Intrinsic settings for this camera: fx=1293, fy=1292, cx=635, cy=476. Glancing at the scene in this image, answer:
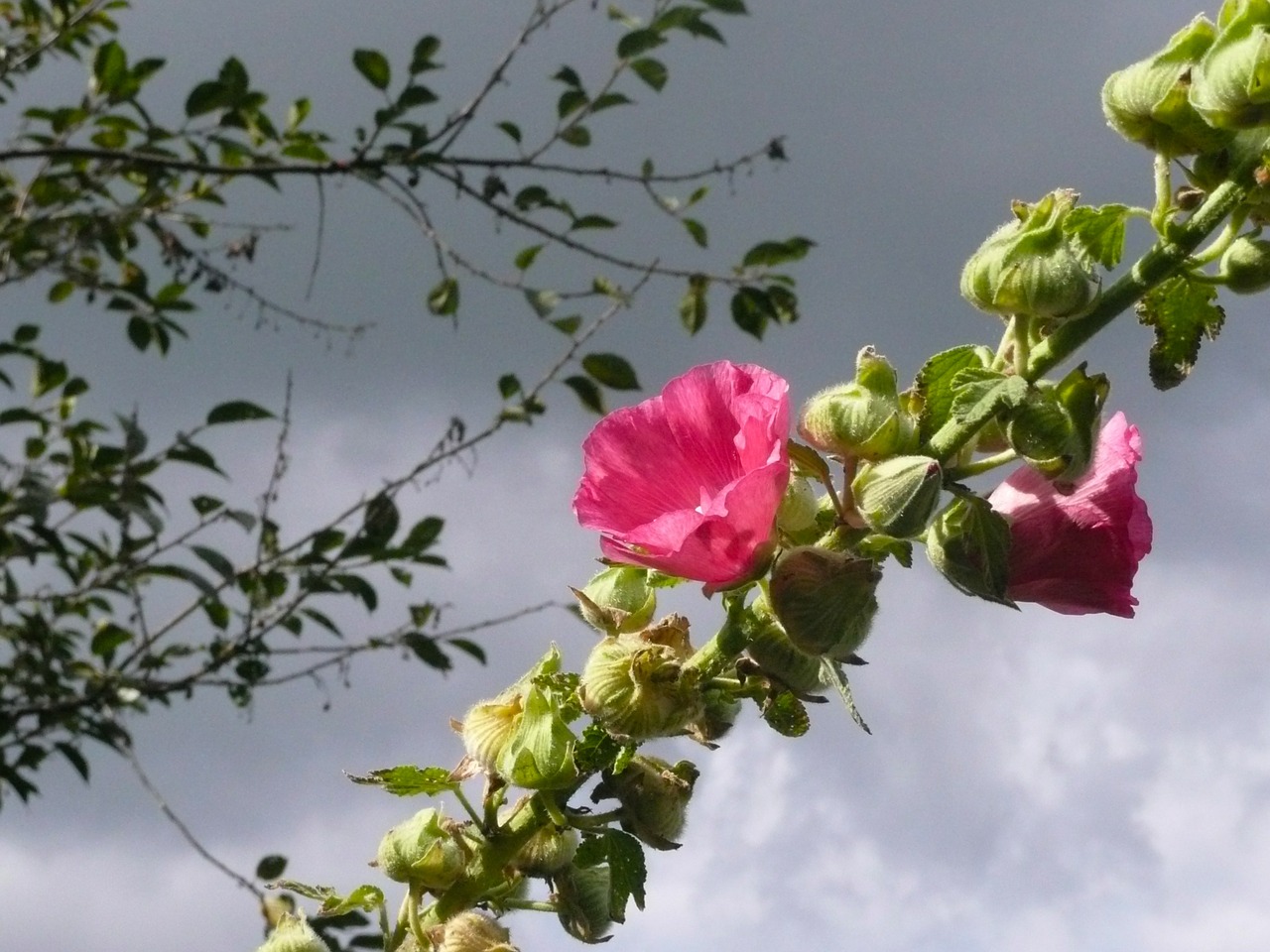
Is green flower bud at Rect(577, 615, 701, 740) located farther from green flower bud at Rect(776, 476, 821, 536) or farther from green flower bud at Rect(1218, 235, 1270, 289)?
green flower bud at Rect(1218, 235, 1270, 289)

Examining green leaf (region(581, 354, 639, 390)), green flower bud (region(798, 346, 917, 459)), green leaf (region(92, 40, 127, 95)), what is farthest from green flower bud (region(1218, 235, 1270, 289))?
green leaf (region(92, 40, 127, 95))

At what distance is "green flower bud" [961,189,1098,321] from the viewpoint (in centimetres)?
80

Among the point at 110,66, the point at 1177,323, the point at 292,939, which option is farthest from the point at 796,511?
the point at 110,66

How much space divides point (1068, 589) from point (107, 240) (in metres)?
3.32

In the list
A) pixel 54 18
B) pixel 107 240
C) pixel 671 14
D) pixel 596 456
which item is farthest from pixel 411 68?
pixel 596 456

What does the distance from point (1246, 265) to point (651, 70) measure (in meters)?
2.76

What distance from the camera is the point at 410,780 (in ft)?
3.12

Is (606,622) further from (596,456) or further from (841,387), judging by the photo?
(841,387)

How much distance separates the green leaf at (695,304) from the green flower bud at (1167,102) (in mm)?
2727

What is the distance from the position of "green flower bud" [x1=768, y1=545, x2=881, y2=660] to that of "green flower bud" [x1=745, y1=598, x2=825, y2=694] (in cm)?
2

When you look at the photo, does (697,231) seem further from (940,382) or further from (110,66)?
(940,382)

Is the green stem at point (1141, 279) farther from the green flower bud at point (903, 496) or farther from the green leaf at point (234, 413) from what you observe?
the green leaf at point (234, 413)

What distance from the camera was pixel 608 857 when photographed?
36.4 inches

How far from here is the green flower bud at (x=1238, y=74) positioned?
768 mm
